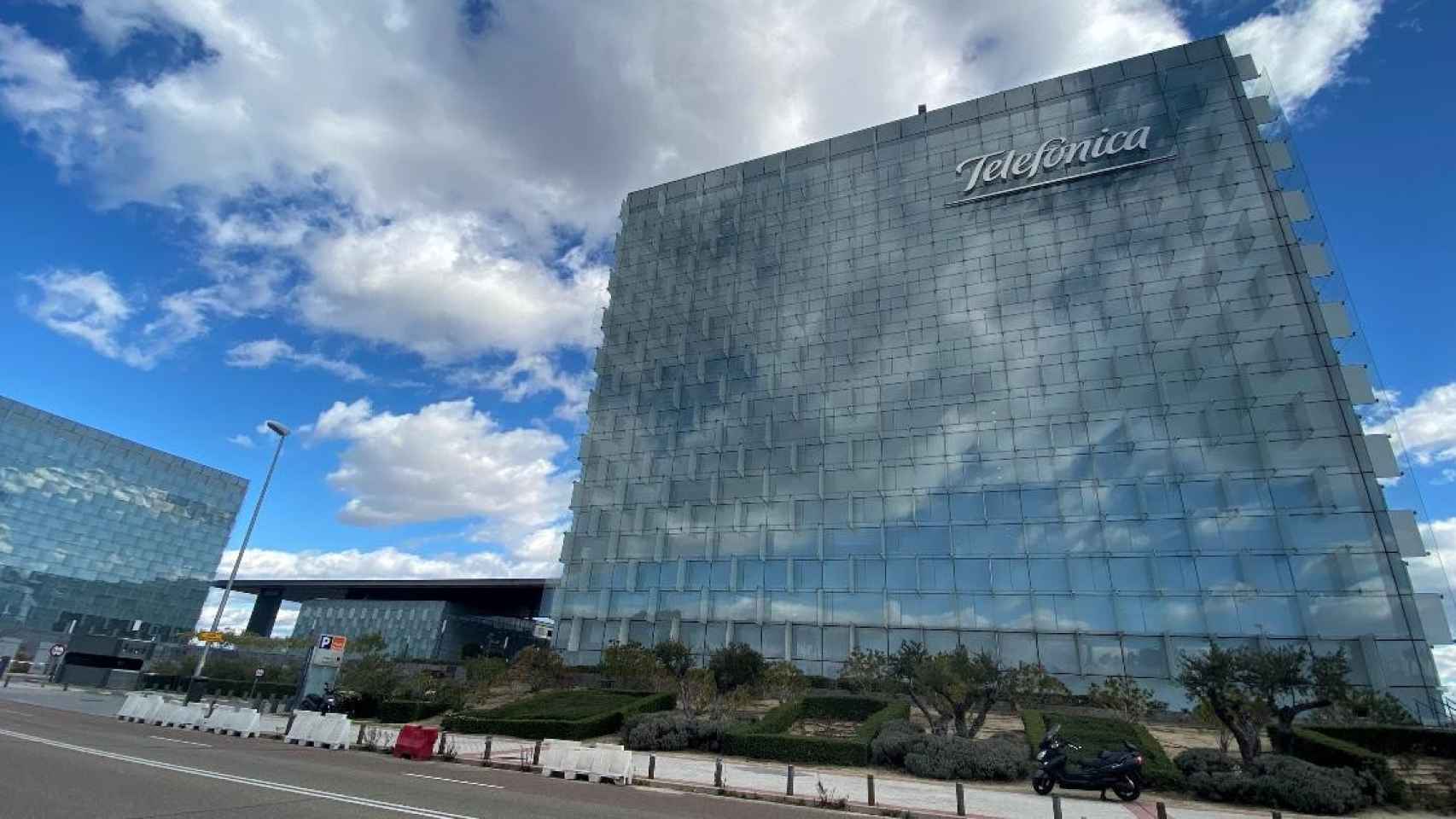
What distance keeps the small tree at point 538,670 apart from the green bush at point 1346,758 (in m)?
37.6

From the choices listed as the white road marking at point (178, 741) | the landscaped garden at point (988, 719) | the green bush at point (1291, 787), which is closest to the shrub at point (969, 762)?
the landscaped garden at point (988, 719)

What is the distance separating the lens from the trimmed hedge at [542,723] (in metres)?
29.1

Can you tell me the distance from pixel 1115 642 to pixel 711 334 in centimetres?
3764

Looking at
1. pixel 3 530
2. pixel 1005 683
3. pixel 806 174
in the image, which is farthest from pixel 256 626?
pixel 1005 683

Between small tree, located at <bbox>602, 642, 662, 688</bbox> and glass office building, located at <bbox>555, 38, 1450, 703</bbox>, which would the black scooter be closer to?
glass office building, located at <bbox>555, 38, 1450, 703</bbox>

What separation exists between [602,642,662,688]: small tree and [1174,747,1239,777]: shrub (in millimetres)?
25871

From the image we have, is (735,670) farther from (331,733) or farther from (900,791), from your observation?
(900,791)

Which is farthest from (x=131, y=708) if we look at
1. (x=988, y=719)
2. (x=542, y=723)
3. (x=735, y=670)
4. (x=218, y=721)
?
(x=988, y=719)

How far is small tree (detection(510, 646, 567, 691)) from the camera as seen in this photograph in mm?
43688

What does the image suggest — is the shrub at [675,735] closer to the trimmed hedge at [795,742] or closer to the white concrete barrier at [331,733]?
the trimmed hedge at [795,742]

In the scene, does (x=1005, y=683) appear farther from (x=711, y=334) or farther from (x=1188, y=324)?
(x=711, y=334)

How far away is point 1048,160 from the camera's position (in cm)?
5231

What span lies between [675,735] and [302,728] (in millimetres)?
13832

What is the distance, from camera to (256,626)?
11594cm
